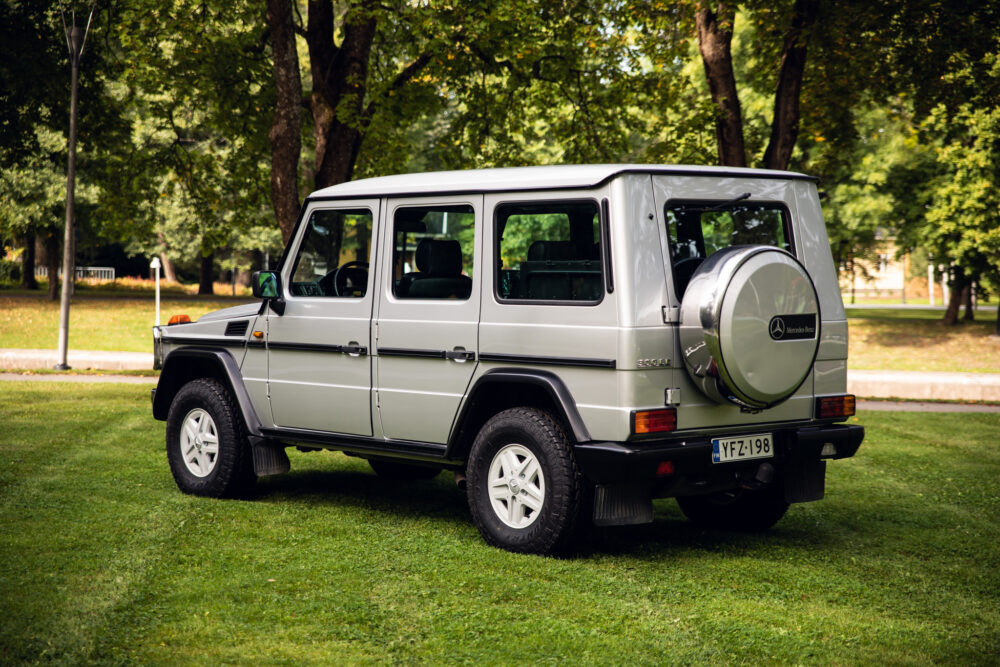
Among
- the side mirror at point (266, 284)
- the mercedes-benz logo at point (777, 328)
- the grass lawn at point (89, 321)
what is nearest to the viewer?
the mercedes-benz logo at point (777, 328)

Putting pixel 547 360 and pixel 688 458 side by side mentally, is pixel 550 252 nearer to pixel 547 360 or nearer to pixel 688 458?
pixel 547 360

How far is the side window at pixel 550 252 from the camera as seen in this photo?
20.4 feet

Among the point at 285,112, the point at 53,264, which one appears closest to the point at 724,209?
the point at 285,112

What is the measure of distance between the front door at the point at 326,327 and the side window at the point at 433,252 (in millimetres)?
228

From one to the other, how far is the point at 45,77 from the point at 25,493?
13.0 meters

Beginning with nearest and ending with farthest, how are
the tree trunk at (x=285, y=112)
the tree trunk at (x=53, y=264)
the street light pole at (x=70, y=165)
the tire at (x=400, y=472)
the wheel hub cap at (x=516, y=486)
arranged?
the wheel hub cap at (x=516, y=486) < the tire at (x=400, y=472) < the tree trunk at (x=285, y=112) < the street light pole at (x=70, y=165) < the tree trunk at (x=53, y=264)

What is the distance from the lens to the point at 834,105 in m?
18.8

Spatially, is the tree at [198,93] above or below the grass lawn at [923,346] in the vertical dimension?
above

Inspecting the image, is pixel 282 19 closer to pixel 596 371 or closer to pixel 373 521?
pixel 373 521

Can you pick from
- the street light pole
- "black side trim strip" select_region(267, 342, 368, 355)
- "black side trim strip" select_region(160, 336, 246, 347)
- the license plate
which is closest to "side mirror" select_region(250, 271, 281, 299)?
"black side trim strip" select_region(267, 342, 368, 355)

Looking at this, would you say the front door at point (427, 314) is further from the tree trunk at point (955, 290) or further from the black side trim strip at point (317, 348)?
the tree trunk at point (955, 290)

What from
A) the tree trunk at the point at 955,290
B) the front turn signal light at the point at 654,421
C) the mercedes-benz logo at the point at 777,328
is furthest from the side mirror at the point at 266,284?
the tree trunk at the point at 955,290


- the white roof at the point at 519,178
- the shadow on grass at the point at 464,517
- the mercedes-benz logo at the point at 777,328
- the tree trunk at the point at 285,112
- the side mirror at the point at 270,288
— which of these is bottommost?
the shadow on grass at the point at 464,517

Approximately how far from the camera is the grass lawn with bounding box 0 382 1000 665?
473cm
